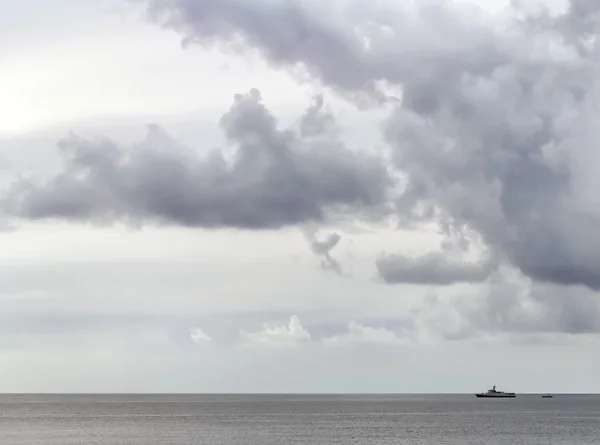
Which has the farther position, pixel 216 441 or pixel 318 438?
pixel 318 438

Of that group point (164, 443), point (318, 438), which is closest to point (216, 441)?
point (164, 443)

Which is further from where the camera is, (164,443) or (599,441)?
(599,441)

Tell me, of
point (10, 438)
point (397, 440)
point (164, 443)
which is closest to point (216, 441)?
point (164, 443)

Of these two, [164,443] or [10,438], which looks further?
[10,438]

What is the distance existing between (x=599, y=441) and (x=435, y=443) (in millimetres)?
39352

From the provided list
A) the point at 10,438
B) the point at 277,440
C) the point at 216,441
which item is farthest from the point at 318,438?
the point at 10,438

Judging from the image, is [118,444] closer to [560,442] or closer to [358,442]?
[358,442]

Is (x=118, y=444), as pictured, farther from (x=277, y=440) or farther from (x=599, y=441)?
(x=599, y=441)

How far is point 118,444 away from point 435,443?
205 ft

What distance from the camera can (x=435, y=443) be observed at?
582ft

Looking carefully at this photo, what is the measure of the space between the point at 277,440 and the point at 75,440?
43.8 meters

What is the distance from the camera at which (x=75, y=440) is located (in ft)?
627

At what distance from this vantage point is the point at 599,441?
625 ft

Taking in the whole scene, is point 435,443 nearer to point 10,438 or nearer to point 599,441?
point 599,441
